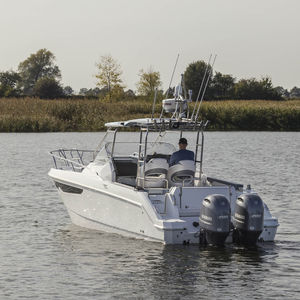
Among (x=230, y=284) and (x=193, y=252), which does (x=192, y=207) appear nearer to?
(x=193, y=252)

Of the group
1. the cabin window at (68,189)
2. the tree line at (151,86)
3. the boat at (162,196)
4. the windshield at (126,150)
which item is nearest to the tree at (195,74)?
the tree line at (151,86)

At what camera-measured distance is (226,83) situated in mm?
100938

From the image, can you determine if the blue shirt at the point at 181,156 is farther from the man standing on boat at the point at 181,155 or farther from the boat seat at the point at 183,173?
the boat seat at the point at 183,173

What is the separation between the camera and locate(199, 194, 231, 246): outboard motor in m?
12.0

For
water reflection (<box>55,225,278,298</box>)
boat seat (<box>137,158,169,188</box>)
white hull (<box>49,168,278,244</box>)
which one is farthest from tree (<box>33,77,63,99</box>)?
water reflection (<box>55,225,278,298</box>)

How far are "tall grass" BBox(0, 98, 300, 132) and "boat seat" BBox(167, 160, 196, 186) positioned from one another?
34.6 meters

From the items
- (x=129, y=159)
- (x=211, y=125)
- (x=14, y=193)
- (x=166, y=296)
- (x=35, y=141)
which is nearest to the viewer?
(x=166, y=296)

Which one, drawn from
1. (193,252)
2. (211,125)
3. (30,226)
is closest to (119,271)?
(193,252)

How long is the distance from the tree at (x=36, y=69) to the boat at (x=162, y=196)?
117082mm

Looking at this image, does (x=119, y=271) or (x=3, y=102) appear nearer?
(x=119, y=271)

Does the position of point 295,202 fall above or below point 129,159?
below

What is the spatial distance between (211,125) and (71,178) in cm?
3834

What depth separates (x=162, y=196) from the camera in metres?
13.0

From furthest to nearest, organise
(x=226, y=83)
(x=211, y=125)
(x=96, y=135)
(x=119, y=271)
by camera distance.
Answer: (x=226, y=83) → (x=211, y=125) → (x=96, y=135) → (x=119, y=271)
